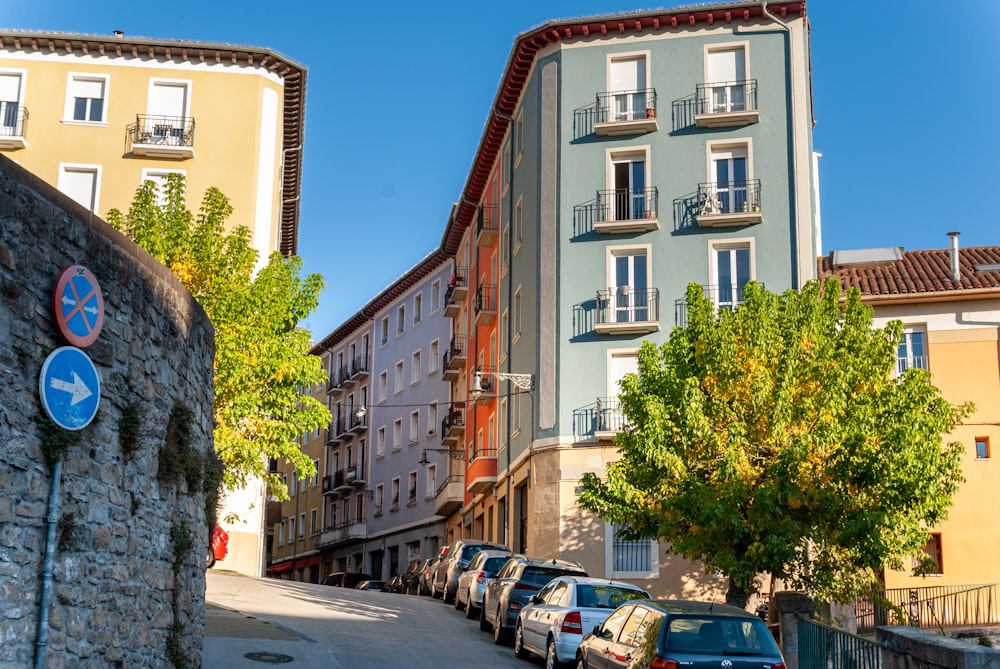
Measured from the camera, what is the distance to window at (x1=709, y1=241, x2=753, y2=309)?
35062 millimetres

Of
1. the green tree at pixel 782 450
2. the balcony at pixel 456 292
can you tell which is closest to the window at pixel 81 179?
the balcony at pixel 456 292

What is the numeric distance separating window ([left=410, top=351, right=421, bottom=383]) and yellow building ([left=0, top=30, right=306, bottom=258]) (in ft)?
66.2

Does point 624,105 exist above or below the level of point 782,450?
above

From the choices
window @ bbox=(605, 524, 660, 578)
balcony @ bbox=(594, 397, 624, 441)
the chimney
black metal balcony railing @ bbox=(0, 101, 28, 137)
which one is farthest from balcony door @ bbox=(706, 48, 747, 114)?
black metal balcony railing @ bbox=(0, 101, 28, 137)

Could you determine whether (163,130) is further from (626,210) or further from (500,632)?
(500,632)

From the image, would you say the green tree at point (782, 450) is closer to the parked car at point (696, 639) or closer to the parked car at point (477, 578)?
the parked car at point (477, 578)

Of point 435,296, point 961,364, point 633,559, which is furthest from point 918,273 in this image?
point 435,296

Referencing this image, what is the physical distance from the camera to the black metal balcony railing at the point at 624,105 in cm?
3694

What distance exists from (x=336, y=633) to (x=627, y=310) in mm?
16539

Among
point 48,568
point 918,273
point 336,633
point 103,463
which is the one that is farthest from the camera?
point 918,273

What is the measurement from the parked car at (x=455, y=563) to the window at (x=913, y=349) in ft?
41.7

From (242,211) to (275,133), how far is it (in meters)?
3.56

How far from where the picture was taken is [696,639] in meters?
13.4

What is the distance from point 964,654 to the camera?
8.96 metres
